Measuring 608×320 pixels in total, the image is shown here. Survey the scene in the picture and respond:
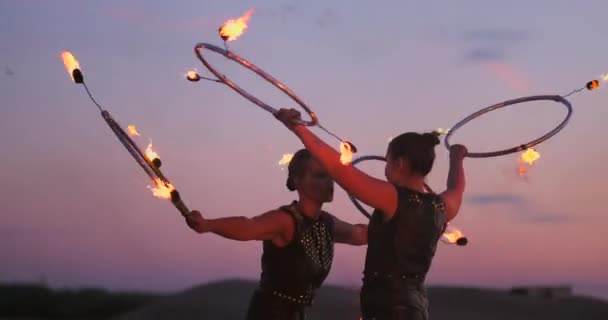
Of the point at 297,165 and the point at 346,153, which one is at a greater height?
the point at 297,165

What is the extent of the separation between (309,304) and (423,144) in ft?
6.39

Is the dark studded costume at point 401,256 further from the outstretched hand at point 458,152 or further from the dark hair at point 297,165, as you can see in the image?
the dark hair at point 297,165

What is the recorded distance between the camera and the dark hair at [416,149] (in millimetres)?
5891

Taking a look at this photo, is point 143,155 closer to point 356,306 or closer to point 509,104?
point 509,104

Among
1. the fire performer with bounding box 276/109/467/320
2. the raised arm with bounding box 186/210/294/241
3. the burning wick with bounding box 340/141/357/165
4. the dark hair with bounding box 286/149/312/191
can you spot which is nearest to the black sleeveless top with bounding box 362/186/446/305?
the fire performer with bounding box 276/109/467/320

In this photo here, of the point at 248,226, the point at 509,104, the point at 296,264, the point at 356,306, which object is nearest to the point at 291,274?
the point at 296,264

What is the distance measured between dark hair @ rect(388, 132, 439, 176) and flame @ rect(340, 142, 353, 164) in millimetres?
468

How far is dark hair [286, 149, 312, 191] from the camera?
23.6 ft

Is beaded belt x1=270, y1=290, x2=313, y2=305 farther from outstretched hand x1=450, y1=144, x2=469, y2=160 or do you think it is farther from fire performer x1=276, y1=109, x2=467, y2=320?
outstretched hand x1=450, y1=144, x2=469, y2=160

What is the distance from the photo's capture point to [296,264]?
710 centimetres

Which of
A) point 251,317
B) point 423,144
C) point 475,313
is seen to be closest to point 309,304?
point 251,317

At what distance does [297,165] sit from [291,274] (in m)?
0.82

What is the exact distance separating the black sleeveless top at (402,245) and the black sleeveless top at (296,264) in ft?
3.69

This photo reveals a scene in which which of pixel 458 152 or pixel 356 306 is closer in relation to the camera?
pixel 458 152
